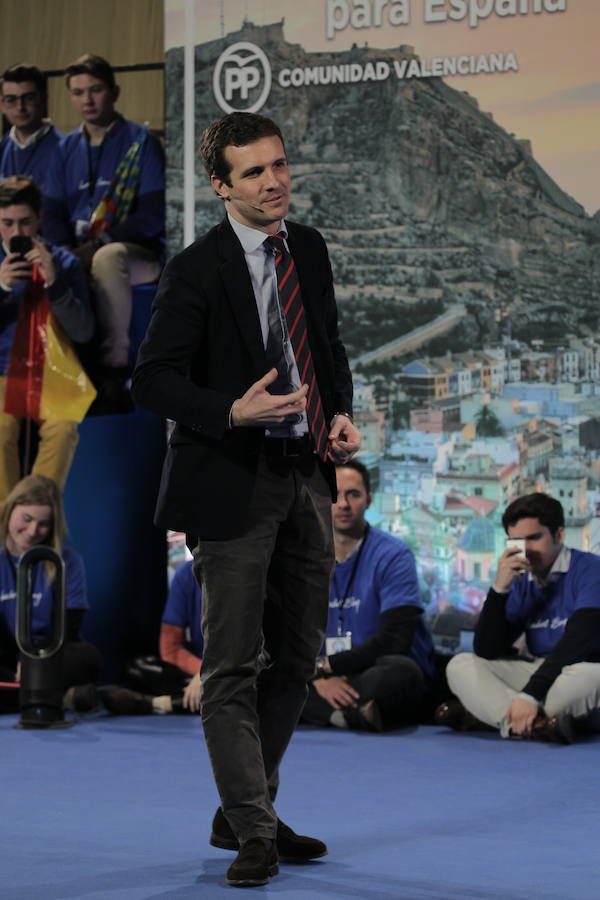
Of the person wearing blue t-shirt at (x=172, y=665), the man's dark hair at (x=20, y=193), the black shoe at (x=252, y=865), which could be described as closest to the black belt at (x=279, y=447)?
the black shoe at (x=252, y=865)

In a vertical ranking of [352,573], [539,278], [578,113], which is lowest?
[352,573]

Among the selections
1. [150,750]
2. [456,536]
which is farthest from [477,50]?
[150,750]

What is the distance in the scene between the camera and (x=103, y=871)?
3.15 meters

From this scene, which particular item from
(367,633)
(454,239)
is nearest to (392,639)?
(367,633)

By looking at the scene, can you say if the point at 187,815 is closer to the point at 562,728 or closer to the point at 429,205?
the point at 562,728

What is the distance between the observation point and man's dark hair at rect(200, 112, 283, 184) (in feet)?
9.66

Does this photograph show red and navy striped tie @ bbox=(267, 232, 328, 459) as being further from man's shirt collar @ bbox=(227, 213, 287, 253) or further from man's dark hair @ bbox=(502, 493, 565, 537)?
man's dark hair @ bbox=(502, 493, 565, 537)

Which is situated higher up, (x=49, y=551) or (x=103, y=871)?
(x=49, y=551)

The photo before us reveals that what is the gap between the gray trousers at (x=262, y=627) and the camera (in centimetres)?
290

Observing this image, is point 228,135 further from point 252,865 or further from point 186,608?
point 186,608

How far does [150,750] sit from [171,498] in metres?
2.25

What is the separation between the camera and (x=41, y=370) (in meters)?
6.43

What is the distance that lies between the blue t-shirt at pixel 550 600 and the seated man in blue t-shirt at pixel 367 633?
415 mm

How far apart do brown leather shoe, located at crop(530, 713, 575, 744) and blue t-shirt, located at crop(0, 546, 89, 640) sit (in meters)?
2.05
